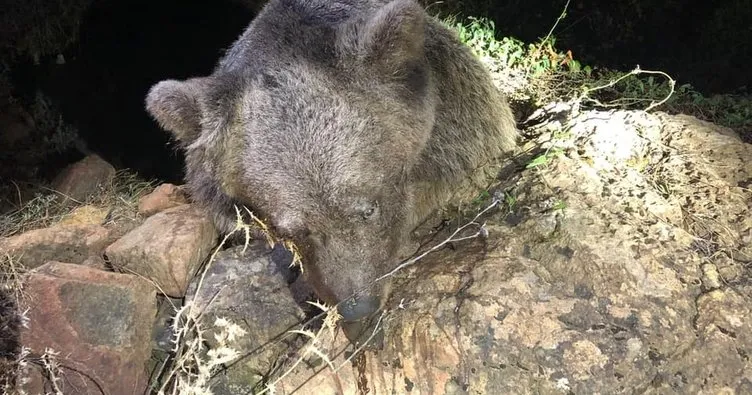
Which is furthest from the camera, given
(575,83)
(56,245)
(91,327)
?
(575,83)

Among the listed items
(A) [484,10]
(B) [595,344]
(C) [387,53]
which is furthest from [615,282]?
(A) [484,10]

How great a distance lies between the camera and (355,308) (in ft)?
9.78

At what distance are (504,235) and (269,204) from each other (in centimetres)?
119

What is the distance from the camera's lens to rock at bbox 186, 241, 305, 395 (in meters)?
3.24

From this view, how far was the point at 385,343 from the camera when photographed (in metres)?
3.09

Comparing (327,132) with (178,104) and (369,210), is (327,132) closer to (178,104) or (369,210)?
(369,210)

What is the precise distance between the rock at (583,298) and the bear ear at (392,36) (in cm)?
98

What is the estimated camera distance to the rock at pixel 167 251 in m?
3.63

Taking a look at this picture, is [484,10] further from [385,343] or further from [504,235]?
[385,343]

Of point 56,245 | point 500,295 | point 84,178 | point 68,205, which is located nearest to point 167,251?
point 56,245

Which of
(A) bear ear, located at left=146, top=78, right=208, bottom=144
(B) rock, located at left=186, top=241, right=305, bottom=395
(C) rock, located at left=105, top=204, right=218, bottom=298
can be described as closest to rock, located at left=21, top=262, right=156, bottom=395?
(C) rock, located at left=105, top=204, right=218, bottom=298

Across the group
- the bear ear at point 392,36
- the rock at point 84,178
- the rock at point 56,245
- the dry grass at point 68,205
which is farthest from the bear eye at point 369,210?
the rock at point 84,178

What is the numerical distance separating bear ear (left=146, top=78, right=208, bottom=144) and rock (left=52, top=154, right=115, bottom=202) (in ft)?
7.66

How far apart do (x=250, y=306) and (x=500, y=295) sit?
1.32 metres
